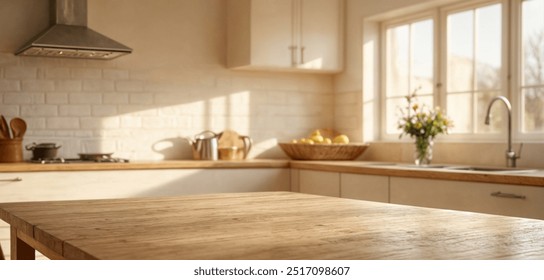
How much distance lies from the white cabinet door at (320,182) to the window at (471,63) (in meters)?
0.89

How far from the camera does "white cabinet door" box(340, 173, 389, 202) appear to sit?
400 cm

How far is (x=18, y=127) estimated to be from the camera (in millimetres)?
4535

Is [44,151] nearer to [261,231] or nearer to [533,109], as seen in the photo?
[533,109]

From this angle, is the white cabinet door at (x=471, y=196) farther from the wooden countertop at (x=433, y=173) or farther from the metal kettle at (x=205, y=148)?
the metal kettle at (x=205, y=148)

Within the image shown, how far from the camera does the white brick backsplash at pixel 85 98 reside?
4777 mm

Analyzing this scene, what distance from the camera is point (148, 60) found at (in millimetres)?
5031

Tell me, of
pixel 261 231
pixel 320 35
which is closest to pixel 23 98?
pixel 320 35

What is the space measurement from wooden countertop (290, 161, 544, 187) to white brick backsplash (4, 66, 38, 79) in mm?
1846

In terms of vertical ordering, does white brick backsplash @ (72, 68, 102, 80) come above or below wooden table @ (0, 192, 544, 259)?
above

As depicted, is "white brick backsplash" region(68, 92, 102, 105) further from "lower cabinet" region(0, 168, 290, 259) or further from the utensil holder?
"lower cabinet" region(0, 168, 290, 259)

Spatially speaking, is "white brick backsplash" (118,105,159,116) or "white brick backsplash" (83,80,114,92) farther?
"white brick backsplash" (118,105,159,116)

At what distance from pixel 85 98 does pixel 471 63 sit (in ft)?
8.61

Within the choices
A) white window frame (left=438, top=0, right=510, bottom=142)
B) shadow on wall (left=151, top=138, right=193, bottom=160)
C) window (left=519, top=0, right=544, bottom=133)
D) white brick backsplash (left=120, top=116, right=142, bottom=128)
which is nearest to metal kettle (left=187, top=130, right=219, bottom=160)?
shadow on wall (left=151, top=138, right=193, bottom=160)
